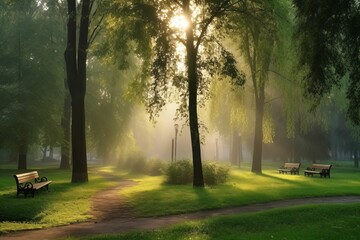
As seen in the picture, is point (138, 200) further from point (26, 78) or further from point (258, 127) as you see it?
point (26, 78)

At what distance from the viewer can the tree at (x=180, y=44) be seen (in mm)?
18156

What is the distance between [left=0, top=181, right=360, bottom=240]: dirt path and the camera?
10273 millimetres

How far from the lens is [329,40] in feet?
42.2

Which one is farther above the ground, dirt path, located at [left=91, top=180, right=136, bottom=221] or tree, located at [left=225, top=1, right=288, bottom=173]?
tree, located at [left=225, top=1, right=288, bottom=173]

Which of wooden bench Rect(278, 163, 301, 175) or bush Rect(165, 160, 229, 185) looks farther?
wooden bench Rect(278, 163, 301, 175)

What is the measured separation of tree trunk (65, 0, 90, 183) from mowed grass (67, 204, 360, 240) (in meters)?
12.3

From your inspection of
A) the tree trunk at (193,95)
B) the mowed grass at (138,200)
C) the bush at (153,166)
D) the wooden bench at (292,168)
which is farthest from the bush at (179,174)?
the wooden bench at (292,168)

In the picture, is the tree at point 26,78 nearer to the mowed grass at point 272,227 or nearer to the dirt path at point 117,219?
the dirt path at point 117,219

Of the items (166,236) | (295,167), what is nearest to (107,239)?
(166,236)

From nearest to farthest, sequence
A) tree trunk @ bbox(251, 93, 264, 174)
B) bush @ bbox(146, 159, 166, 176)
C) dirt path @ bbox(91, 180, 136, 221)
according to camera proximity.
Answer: dirt path @ bbox(91, 180, 136, 221) → tree trunk @ bbox(251, 93, 264, 174) → bush @ bbox(146, 159, 166, 176)

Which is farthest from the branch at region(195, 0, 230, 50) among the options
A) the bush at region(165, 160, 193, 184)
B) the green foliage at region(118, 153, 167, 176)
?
the green foliage at region(118, 153, 167, 176)

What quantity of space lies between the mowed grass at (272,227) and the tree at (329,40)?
3.54 metres

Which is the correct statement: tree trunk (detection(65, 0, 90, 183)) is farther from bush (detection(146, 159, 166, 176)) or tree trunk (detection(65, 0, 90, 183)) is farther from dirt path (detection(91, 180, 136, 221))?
bush (detection(146, 159, 166, 176))

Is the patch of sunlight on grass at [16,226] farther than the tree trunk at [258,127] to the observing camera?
No
